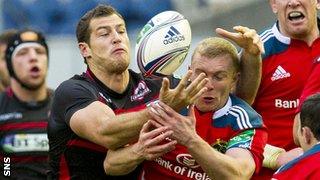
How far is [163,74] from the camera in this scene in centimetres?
712

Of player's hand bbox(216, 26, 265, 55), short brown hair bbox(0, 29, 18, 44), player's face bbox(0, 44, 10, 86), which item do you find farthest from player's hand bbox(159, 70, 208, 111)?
player's face bbox(0, 44, 10, 86)

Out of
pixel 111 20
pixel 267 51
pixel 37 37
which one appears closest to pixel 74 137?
pixel 111 20

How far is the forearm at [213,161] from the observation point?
6.30 metres

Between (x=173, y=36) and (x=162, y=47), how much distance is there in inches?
4.4

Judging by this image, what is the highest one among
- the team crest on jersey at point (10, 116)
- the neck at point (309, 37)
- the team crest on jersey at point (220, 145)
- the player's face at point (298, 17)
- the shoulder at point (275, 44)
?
the player's face at point (298, 17)

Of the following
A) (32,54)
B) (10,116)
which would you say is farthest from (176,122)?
(32,54)

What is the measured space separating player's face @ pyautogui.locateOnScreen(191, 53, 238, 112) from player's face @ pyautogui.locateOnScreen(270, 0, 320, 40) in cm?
79

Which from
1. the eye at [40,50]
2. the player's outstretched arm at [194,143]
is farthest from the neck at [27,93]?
the player's outstretched arm at [194,143]

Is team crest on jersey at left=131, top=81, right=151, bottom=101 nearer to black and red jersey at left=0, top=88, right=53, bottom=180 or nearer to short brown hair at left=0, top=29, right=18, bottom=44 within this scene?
black and red jersey at left=0, top=88, right=53, bottom=180

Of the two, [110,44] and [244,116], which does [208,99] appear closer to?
[244,116]

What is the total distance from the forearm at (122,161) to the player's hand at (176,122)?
1.05 ft

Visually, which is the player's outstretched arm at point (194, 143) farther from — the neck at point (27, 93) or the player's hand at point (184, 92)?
the neck at point (27, 93)

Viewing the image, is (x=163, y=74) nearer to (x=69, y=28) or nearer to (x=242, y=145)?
(x=242, y=145)

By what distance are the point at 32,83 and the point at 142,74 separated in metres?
3.13
